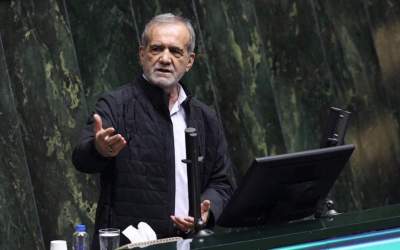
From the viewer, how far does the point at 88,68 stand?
7715 mm

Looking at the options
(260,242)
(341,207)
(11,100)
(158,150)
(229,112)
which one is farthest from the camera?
(341,207)

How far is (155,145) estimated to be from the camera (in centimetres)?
540

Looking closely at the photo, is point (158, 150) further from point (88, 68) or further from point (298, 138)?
point (298, 138)

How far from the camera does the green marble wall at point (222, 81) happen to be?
741 cm

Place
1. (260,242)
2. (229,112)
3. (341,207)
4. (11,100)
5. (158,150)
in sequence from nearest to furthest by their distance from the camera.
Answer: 1. (260,242)
2. (158,150)
3. (11,100)
4. (229,112)
5. (341,207)

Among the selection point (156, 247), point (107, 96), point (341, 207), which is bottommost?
point (341, 207)

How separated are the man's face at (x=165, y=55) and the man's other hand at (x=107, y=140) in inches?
21.6

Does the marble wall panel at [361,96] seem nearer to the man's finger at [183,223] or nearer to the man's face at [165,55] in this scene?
the man's face at [165,55]

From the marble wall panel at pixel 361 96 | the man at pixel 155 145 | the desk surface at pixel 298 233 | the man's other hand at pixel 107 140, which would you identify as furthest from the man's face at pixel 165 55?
the marble wall panel at pixel 361 96

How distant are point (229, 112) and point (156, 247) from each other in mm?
4115

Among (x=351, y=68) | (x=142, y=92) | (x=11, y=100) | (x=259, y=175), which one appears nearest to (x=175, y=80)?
(x=142, y=92)

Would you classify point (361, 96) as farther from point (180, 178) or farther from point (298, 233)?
point (298, 233)

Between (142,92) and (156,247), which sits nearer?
(156,247)

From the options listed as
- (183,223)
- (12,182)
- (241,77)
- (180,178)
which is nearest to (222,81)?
(241,77)
